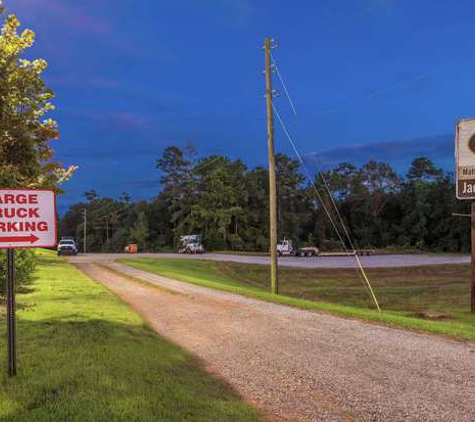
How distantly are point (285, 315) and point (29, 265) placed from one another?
642 cm

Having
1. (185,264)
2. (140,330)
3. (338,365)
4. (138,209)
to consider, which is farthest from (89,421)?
(138,209)

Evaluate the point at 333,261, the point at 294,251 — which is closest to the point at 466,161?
the point at 333,261

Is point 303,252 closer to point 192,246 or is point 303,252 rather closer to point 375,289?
point 192,246

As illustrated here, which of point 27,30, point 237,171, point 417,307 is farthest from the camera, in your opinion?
point 237,171

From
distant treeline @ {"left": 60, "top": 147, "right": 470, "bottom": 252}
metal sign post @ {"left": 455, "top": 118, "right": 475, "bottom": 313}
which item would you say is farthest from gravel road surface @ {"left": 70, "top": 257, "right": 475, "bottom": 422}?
distant treeline @ {"left": 60, "top": 147, "right": 470, "bottom": 252}

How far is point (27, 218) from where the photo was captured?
550 cm

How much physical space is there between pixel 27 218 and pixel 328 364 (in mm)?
4728

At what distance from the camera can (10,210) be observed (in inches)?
213

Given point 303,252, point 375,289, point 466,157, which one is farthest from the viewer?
point 303,252

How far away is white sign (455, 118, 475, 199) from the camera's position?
15961 mm

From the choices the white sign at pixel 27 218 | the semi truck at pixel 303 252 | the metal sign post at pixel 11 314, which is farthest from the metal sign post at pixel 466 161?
the semi truck at pixel 303 252

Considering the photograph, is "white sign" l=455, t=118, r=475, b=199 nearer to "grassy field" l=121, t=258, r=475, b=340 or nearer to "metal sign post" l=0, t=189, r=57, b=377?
"grassy field" l=121, t=258, r=475, b=340

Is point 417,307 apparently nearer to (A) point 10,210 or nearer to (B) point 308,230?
(A) point 10,210

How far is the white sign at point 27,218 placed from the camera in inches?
211
